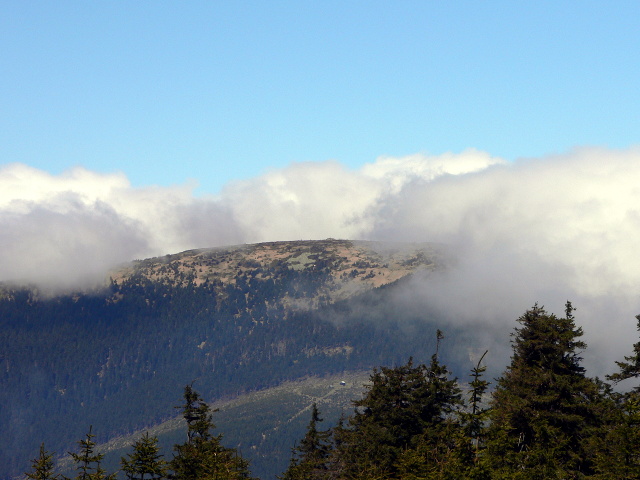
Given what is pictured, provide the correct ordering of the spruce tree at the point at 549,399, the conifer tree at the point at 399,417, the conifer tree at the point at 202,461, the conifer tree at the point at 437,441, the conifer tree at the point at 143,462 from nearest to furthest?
the conifer tree at the point at 437,441, the conifer tree at the point at 143,462, the spruce tree at the point at 549,399, the conifer tree at the point at 202,461, the conifer tree at the point at 399,417

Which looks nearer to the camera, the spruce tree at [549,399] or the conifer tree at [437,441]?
the conifer tree at [437,441]

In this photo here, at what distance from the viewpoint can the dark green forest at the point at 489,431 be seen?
52.4 meters

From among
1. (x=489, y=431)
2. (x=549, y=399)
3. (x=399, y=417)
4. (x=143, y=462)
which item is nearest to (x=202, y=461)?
(x=143, y=462)

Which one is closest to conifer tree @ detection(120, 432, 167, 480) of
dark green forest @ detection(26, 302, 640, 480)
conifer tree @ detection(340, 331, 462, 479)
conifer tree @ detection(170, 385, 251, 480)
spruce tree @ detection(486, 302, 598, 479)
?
dark green forest @ detection(26, 302, 640, 480)

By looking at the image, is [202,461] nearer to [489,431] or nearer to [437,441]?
[437,441]

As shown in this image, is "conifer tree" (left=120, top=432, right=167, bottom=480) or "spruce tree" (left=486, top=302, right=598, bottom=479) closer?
"conifer tree" (left=120, top=432, right=167, bottom=480)

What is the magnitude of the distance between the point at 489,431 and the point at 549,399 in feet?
40.2

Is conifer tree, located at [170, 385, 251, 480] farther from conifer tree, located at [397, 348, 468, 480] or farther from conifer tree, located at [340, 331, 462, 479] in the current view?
conifer tree, located at [397, 348, 468, 480]

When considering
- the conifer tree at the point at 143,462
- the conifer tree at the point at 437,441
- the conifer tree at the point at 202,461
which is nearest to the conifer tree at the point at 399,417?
the conifer tree at the point at 437,441

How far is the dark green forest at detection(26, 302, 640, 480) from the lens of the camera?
52.4 metres

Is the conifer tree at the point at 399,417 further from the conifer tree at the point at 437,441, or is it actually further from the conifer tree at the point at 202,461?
the conifer tree at the point at 202,461

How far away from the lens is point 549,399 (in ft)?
212

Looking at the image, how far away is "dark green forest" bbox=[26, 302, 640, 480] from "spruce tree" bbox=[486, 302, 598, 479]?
0.09 m

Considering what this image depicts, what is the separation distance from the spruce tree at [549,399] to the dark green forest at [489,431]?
0.29 feet
